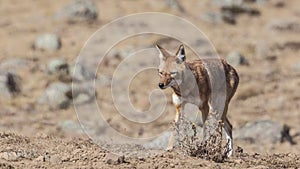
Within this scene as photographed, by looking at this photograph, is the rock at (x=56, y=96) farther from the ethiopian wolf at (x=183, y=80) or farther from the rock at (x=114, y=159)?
the rock at (x=114, y=159)

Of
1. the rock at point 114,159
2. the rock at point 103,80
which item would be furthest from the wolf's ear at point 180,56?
the rock at point 103,80

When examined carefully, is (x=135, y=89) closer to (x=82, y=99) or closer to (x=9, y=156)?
(x=82, y=99)

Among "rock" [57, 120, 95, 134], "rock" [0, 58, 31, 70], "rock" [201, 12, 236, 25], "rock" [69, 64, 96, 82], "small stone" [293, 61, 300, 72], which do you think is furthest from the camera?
"rock" [201, 12, 236, 25]

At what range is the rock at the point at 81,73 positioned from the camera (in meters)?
25.6

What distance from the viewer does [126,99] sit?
23.4 meters

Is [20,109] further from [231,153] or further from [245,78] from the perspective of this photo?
[231,153]

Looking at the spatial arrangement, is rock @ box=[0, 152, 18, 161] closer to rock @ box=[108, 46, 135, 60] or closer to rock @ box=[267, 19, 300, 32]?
rock @ box=[108, 46, 135, 60]

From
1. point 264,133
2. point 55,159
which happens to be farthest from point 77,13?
point 55,159

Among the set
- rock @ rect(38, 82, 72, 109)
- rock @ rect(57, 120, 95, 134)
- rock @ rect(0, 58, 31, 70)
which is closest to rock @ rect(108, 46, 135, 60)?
rock @ rect(0, 58, 31, 70)

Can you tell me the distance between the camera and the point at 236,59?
29469 mm

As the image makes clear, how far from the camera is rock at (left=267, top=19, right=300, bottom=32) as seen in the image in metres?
37.5

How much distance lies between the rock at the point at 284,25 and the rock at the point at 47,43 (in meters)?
13.0

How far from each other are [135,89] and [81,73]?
2113 millimetres

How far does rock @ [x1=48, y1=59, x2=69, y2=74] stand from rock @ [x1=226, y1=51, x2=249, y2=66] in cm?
706
